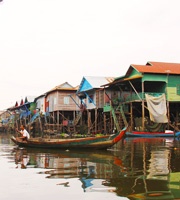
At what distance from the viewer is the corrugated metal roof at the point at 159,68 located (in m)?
21.4

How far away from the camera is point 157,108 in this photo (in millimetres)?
20969

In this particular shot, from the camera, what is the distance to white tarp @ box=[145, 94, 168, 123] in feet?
68.1

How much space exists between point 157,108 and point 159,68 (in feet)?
12.2

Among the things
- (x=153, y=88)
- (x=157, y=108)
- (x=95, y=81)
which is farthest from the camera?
(x=95, y=81)

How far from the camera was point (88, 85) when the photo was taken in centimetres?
2666

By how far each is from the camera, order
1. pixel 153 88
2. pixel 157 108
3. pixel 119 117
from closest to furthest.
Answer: pixel 157 108
pixel 119 117
pixel 153 88

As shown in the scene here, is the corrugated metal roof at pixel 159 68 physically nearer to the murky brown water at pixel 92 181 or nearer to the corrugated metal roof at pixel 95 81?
the corrugated metal roof at pixel 95 81

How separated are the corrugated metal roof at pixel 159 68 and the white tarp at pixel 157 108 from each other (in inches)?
79.4

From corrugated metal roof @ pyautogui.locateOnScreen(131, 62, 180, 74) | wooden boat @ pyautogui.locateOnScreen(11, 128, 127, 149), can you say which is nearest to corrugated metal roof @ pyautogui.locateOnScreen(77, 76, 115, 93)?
corrugated metal roof @ pyautogui.locateOnScreen(131, 62, 180, 74)

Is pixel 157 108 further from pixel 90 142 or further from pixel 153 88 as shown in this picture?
pixel 90 142

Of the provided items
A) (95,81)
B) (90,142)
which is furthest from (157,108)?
(90,142)

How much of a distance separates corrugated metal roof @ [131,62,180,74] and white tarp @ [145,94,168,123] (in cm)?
202

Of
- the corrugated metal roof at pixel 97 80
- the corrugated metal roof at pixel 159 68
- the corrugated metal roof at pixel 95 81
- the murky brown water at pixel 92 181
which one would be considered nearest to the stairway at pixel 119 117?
the corrugated metal roof at pixel 95 81

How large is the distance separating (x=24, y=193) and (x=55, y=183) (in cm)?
87
